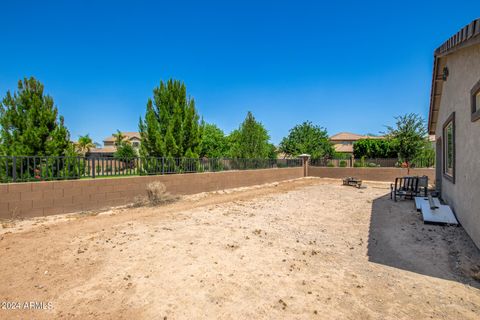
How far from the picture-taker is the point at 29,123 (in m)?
10.7

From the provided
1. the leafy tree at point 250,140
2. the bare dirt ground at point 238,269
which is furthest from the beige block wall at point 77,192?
the leafy tree at point 250,140

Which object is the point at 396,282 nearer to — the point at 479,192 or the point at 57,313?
the point at 479,192

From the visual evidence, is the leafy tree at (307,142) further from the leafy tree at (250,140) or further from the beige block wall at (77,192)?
the beige block wall at (77,192)

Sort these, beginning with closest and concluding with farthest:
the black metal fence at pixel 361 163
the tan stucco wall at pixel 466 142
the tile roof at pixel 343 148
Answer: the tan stucco wall at pixel 466 142 < the black metal fence at pixel 361 163 < the tile roof at pixel 343 148

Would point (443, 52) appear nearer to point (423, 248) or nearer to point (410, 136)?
point (423, 248)

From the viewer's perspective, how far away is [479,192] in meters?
4.70

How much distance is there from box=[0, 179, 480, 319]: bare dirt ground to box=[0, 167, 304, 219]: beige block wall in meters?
0.62

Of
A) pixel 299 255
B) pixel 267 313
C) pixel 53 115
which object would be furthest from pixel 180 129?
pixel 267 313

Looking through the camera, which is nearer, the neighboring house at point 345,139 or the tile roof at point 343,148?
the tile roof at point 343,148

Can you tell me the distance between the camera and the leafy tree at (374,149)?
31016 millimetres

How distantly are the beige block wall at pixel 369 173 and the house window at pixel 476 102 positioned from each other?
15.7 metres

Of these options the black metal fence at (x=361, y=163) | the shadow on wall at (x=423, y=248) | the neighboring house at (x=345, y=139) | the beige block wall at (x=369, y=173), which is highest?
the neighboring house at (x=345, y=139)

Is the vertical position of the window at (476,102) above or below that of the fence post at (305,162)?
above

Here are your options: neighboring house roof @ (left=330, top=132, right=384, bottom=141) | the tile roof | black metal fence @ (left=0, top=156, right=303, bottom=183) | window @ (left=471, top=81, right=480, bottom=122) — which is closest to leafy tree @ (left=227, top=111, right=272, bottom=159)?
black metal fence @ (left=0, top=156, right=303, bottom=183)
